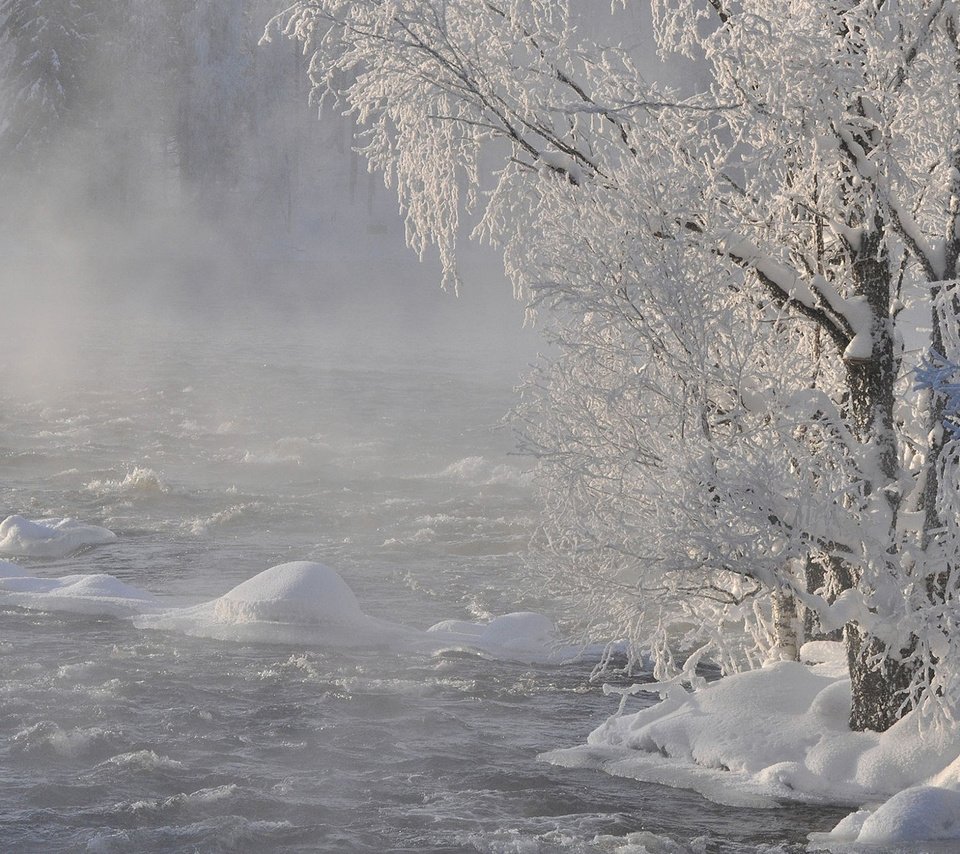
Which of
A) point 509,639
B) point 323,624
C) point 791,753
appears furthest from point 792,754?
point 323,624

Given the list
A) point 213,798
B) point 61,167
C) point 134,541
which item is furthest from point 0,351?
point 213,798

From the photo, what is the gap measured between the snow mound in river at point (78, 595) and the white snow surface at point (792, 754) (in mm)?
4951

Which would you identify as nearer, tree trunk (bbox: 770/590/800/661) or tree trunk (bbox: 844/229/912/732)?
tree trunk (bbox: 844/229/912/732)

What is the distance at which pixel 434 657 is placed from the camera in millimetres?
10938

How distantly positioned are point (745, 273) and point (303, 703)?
4.10 metres

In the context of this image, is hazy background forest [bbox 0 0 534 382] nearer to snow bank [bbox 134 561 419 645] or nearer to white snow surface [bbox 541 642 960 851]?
snow bank [bbox 134 561 419 645]

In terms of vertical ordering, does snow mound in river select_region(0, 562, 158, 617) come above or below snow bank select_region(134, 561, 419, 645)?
above

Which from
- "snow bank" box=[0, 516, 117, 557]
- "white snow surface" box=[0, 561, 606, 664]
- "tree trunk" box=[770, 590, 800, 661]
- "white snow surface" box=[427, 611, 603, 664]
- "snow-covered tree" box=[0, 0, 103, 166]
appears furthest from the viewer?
"snow-covered tree" box=[0, 0, 103, 166]

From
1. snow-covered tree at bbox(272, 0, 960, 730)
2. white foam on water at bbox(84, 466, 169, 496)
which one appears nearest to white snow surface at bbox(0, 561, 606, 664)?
snow-covered tree at bbox(272, 0, 960, 730)

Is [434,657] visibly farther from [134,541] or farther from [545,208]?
[134,541]

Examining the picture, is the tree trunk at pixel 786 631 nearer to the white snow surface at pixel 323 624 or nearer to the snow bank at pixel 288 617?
the white snow surface at pixel 323 624

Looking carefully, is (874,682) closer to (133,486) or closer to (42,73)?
(133,486)

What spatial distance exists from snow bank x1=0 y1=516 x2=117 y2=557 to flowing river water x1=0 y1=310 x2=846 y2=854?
0.25 metres

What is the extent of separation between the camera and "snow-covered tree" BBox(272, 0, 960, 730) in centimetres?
734
